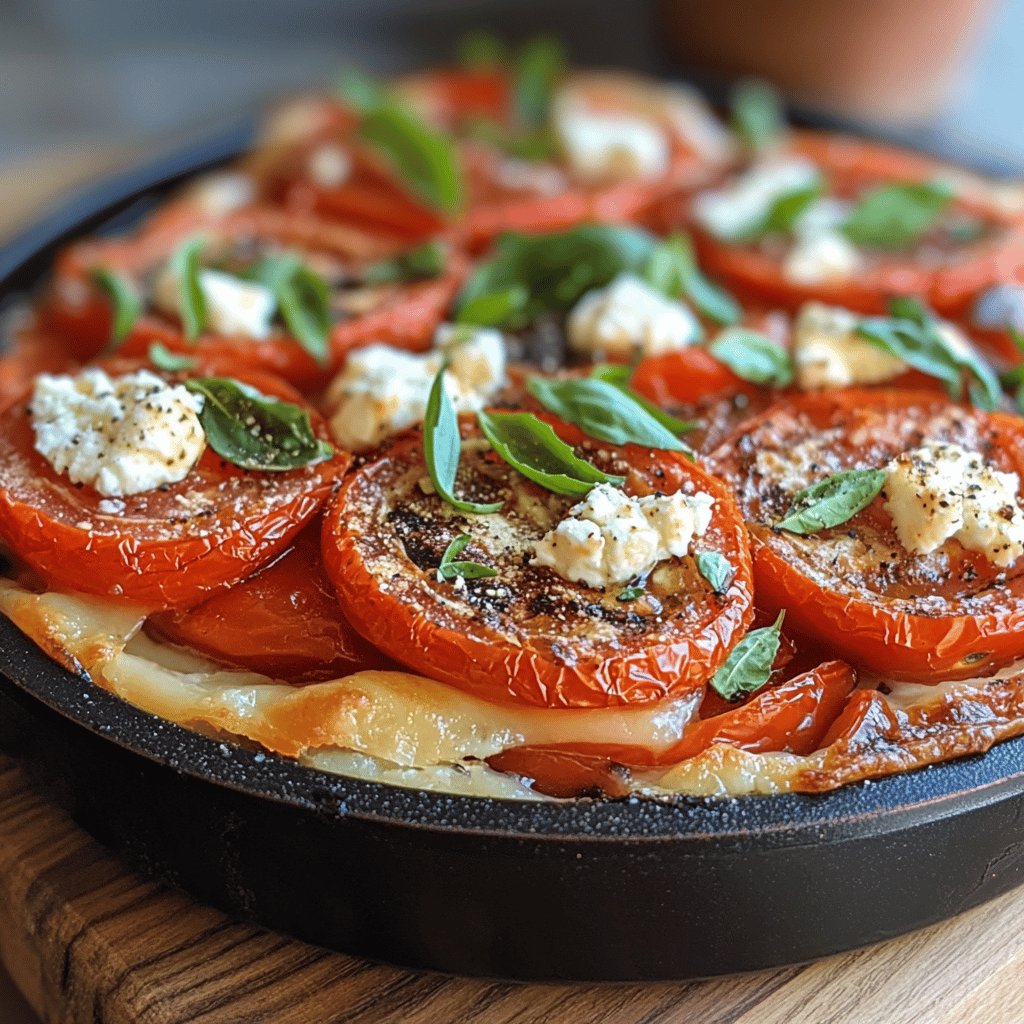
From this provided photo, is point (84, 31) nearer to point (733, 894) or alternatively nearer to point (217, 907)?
point (217, 907)

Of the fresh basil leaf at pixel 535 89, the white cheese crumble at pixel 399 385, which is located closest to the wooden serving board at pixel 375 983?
the white cheese crumble at pixel 399 385

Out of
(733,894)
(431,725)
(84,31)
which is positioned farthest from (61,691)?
(84,31)

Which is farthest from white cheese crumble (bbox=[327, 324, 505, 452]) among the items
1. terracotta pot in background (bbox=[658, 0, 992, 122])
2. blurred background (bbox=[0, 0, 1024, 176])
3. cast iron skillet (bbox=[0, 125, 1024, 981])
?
blurred background (bbox=[0, 0, 1024, 176])

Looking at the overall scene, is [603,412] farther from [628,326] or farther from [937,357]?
[937,357]

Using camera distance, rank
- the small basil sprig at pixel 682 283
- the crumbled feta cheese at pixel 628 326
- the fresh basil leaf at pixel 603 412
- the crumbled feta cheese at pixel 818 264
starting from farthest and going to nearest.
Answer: the crumbled feta cheese at pixel 818 264
the small basil sprig at pixel 682 283
the crumbled feta cheese at pixel 628 326
the fresh basil leaf at pixel 603 412

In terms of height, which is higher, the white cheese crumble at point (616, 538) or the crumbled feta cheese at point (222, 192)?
the white cheese crumble at point (616, 538)

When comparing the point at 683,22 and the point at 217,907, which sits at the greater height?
the point at 683,22

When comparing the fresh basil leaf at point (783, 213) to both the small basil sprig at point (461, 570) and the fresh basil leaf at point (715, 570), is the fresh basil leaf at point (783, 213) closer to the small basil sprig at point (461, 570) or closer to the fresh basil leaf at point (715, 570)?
the fresh basil leaf at point (715, 570)

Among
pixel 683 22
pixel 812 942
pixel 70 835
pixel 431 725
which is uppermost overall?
pixel 683 22
